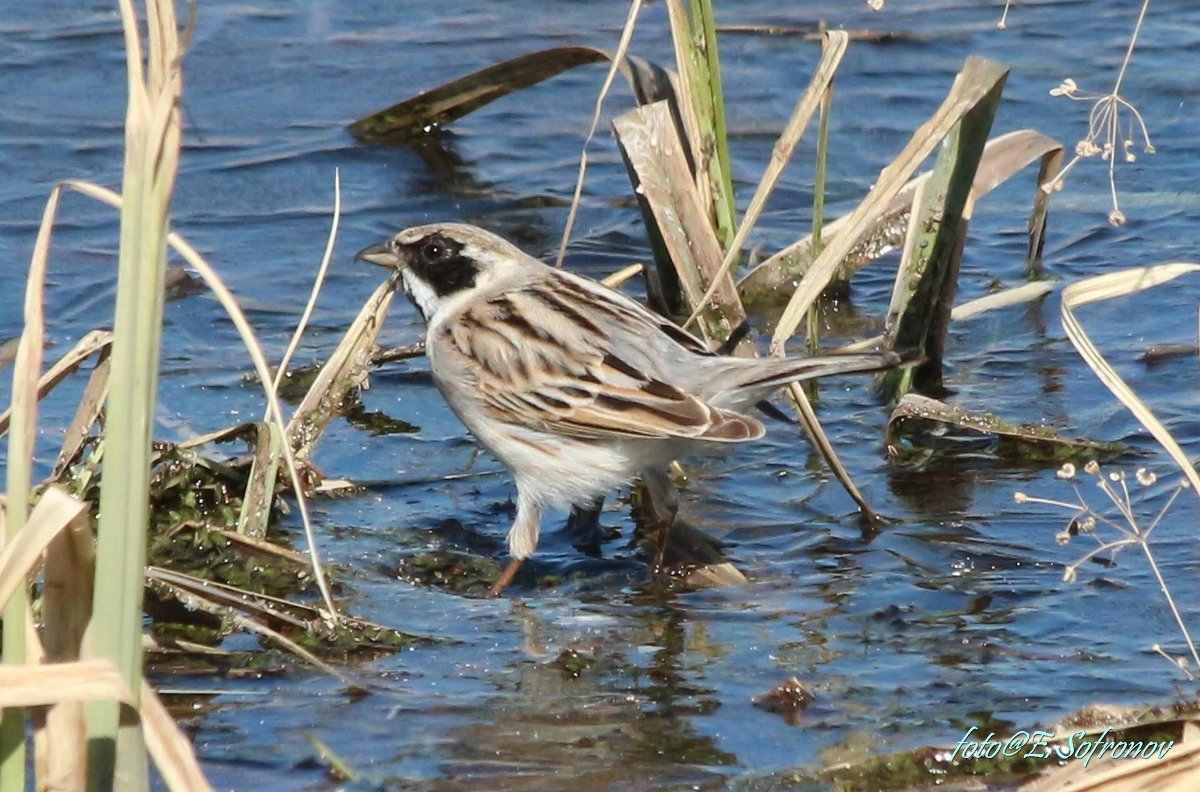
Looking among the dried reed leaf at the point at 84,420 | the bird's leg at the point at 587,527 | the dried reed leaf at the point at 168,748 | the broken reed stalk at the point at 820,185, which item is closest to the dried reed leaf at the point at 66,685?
the dried reed leaf at the point at 168,748

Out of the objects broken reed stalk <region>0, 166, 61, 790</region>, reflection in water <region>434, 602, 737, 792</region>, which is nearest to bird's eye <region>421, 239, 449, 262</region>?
reflection in water <region>434, 602, 737, 792</region>

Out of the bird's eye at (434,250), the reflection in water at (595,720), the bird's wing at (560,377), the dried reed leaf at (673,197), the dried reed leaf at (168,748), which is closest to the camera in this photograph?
the dried reed leaf at (168,748)

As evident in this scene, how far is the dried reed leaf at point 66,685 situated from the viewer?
321 cm

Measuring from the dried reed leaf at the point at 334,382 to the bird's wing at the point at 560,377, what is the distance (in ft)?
1.29

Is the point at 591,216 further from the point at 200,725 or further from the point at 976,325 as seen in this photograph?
Answer: the point at 200,725

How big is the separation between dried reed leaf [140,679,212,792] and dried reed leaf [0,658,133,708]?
364mm

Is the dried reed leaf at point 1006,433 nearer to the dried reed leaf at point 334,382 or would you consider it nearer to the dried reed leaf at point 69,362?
the dried reed leaf at point 334,382

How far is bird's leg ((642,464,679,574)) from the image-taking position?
646cm

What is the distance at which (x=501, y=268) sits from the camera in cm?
741

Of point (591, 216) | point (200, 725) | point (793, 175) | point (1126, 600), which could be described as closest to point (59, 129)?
point (591, 216)

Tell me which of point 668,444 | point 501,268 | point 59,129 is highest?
point 59,129

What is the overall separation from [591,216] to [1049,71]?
3.60 m

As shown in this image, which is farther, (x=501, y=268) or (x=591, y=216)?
(x=591, y=216)

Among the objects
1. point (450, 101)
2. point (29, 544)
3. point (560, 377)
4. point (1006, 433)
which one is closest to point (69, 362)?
point (560, 377)
